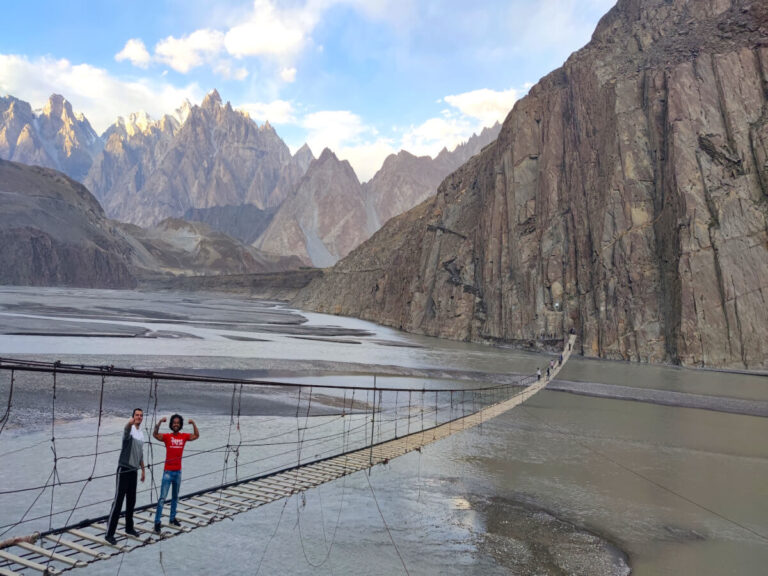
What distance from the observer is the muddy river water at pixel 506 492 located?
1258 cm

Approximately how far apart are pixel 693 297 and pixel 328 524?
149ft

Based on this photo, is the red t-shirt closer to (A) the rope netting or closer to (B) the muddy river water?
(A) the rope netting

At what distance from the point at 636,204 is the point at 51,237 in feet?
532

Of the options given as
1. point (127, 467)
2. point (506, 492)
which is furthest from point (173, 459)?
point (506, 492)

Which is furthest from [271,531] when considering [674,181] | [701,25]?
[701,25]

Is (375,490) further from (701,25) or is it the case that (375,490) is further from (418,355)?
(701,25)

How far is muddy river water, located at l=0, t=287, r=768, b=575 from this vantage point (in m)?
12.6

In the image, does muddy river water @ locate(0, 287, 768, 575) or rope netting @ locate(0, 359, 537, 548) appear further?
rope netting @ locate(0, 359, 537, 548)

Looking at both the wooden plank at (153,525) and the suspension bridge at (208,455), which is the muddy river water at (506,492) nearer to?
the suspension bridge at (208,455)

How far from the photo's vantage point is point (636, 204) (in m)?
57.7

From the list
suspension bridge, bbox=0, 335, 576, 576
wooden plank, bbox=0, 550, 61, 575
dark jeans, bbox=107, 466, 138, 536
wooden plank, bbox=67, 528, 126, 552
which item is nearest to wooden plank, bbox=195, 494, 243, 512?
suspension bridge, bbox=0, 335, 576, 576

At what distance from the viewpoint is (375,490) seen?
1688 centimetres

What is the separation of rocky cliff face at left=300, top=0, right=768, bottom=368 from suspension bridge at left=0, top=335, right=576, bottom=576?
2535 cm

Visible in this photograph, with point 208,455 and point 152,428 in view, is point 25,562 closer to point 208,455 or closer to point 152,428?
point 208,455
